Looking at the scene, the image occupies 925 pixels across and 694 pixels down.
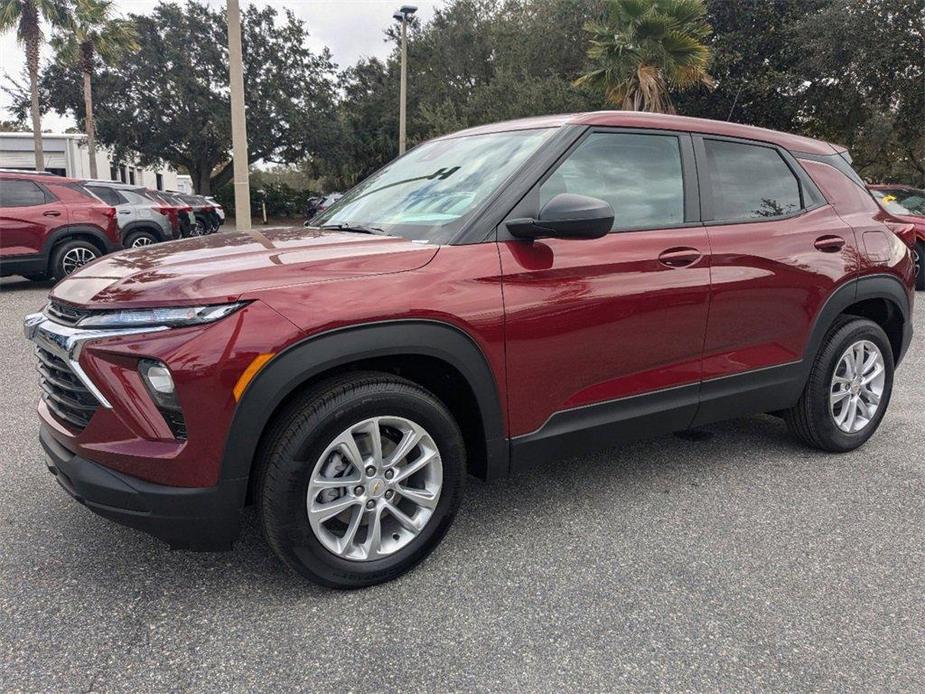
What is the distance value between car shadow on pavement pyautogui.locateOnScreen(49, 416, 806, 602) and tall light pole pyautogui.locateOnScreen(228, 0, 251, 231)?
7640 mm

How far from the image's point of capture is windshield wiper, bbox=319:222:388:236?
2.99 meters

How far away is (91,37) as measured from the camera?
24797 millimetres

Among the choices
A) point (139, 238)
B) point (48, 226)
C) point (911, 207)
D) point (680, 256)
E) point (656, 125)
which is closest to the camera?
point (680, 256)

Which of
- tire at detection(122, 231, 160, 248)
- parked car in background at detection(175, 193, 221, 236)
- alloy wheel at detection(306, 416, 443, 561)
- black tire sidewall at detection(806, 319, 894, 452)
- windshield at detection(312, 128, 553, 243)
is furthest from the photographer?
parked car in background at detection(175, 193, 221, 236)

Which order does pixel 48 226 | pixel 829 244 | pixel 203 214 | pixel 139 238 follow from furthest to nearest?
pixel 203 214, pixel 139 238, pixel 48 226, pixel 829 244

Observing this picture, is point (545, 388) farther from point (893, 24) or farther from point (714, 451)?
point (893, 24)

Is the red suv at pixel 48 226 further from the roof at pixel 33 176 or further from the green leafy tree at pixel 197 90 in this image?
the green leafy tree at pixel 197 90

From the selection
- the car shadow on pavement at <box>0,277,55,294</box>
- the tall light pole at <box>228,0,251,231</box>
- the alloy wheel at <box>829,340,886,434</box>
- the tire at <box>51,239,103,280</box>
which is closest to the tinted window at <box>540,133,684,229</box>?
the alloy wheel at <box>829,340,886,434</box>

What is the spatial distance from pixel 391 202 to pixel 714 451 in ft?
7.55

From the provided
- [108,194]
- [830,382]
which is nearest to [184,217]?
[108,194]

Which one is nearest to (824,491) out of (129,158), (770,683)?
(770,683)

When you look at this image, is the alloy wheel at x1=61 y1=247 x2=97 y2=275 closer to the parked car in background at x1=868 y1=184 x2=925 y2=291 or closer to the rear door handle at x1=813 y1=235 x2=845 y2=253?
the rear door handle at x1=813 y1=235 x2=845 y2=253

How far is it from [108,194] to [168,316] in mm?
10541

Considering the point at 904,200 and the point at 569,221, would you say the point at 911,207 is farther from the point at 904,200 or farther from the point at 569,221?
the point at 569,221
